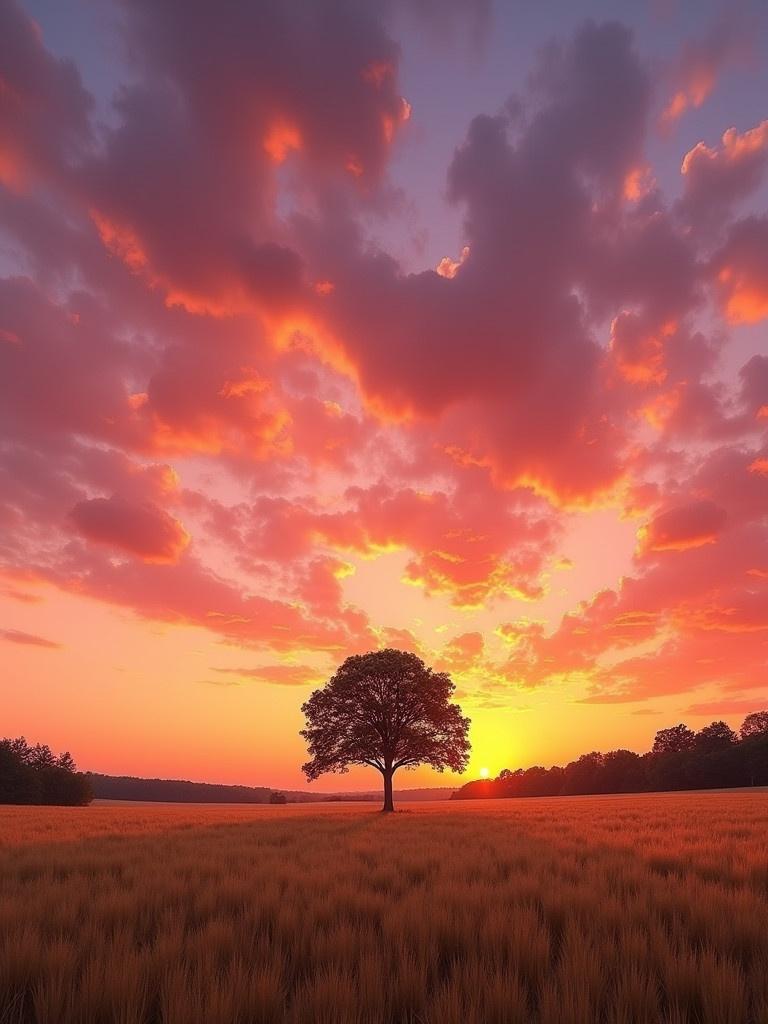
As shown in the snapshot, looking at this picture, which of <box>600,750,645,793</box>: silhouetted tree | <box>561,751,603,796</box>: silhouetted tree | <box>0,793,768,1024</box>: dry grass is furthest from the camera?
<box>561,751,603,796</box>: silhouetted tree

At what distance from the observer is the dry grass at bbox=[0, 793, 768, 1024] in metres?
3.91

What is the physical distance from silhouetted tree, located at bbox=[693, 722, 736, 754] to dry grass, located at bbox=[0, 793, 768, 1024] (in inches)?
4392

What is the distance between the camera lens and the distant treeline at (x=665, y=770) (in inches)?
3765

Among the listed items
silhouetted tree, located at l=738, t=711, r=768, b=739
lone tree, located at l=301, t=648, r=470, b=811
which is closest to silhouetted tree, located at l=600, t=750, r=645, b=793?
silhouetted tree, located at l=738, t=711, r=768, b=739

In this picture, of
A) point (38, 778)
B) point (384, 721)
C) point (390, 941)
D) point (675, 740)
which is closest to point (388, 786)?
point (384, 721)

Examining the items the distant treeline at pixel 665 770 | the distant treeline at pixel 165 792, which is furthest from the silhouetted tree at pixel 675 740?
the distant treeline at pixel 165 792

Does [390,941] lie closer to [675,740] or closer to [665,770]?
[665,770]

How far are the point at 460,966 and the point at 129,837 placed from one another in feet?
47.9

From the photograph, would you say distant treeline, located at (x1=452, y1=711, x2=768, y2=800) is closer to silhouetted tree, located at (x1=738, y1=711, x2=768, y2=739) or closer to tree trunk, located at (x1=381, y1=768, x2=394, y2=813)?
silhouetted tree, located at (x1=738, y1=711, x2=768, y2=739)

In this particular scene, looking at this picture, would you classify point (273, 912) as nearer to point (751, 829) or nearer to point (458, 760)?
point (751, 829)

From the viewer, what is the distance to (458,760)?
44.9 metres

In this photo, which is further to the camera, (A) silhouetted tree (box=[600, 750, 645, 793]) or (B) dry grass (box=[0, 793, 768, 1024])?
(A) silhouetted tree (box=[600, 750, 645, 793])

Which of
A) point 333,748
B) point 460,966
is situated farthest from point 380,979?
point 333,748

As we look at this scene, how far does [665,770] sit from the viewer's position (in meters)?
101
